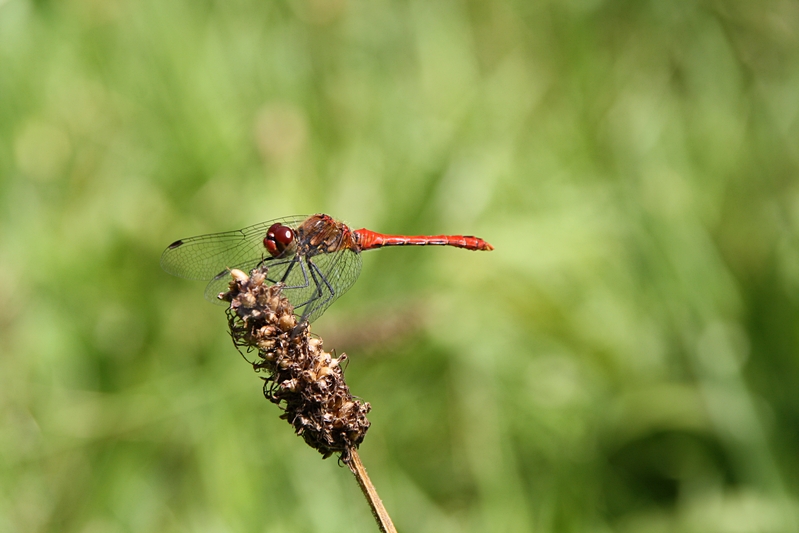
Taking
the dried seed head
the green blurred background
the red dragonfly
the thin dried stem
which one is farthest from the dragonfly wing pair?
the thin dried stem

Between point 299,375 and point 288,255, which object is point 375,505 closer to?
point 299,375

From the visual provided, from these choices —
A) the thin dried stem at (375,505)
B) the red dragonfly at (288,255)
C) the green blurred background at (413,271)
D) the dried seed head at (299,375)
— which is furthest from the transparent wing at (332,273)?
the thin dried stem at (375,505)

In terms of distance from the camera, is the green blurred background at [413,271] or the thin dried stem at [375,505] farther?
the green blurred background at [413,271]

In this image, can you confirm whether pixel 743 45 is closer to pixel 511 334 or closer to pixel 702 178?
pixel 702 178

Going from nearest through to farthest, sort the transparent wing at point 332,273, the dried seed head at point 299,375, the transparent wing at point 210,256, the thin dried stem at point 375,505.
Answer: the thin dried stem at point 375,505, the dried seed head at point 299,375, the transparent wing at point 332,273, the transparent wing at point 210,256

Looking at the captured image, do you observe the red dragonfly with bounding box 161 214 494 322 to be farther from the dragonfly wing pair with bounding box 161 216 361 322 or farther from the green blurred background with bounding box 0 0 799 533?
the green blurred background with bounding box 0 0 799 533

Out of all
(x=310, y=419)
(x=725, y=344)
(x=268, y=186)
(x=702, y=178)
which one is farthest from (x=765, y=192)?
(x=310, y=419)

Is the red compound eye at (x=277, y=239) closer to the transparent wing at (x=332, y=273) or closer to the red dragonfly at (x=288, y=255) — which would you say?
the red dragonfly at (x=288, y=255)

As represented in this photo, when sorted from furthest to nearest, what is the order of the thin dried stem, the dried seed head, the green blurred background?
the green blurred background < the dried seed head < the thin dried stem
